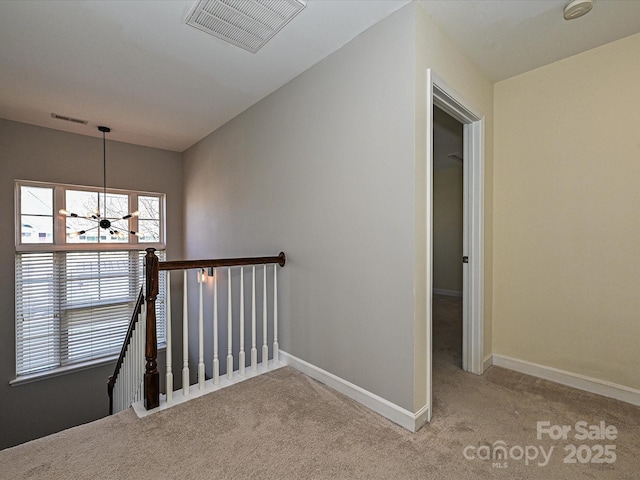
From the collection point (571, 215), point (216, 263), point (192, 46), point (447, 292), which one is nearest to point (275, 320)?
point (216, 263)

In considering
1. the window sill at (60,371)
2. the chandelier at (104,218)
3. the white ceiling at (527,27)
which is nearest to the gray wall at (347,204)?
the white ceiling at (527,27)

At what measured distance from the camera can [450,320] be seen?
4.23m

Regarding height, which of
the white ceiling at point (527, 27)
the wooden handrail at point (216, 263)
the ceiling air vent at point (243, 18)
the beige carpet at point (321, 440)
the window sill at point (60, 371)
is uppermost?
the ceiling air vent at point (243, 18)

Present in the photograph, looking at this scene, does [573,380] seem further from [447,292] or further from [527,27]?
[447,292]

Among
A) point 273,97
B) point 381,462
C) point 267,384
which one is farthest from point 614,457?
point 273,97

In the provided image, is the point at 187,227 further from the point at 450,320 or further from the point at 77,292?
the point at 450,320

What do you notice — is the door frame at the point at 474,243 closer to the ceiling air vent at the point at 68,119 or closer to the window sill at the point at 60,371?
the ceiling air vent at the point at 68,119

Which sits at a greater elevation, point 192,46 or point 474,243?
point 192,46

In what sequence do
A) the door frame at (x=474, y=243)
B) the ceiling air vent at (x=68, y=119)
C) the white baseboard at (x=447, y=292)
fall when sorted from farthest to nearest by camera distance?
the white baseboard at (x=447, y=292), the ceiling air vent at (x=68, y=119), the door frame at (x=474, y=243)

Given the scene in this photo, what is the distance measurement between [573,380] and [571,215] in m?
1.22

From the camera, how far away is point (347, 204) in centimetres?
220

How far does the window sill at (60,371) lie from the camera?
3.68m

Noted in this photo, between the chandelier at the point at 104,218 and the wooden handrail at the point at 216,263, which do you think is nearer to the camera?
the wooden handrail at the point at 216,263

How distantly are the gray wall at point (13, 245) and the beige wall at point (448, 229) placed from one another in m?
5.40
